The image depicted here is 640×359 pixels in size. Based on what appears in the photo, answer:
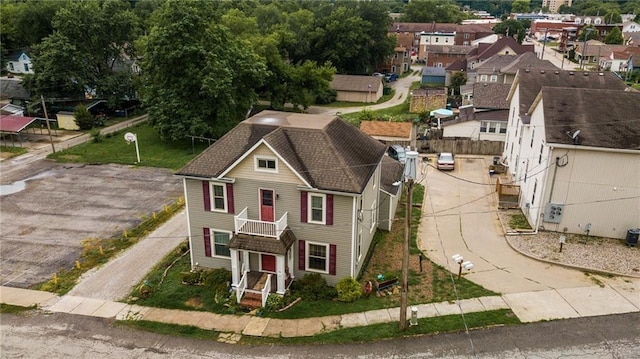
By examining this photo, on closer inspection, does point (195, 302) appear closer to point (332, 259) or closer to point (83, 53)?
point (332, 259)

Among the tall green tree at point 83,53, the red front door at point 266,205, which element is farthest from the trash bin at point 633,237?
the tall green tree at point 83,53

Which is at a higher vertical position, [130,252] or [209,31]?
[209,31]

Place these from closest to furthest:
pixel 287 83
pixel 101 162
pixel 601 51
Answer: pixel 101 162
pixel 287 83
pixel 601 51

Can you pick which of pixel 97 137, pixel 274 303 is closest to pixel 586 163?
pixel 274 303

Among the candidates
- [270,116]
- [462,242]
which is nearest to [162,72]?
[270,116]

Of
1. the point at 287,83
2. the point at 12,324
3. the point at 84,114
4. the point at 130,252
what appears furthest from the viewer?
the point at 287,83

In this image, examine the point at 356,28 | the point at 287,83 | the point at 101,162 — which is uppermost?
the point at 356,28

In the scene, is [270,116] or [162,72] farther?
[162,72]

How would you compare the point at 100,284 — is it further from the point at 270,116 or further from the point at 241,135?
the point at 270,116
